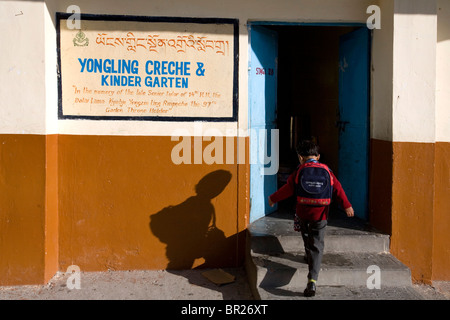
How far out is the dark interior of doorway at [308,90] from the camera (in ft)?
23.8

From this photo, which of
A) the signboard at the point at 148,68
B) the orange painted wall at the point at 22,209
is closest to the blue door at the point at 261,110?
the signboard at the point at 148,68

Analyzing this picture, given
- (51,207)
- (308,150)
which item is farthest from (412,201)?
(51,207)

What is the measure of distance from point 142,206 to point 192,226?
61 cm

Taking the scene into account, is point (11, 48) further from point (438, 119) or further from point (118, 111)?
point (438, 119)

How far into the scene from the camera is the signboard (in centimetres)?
516

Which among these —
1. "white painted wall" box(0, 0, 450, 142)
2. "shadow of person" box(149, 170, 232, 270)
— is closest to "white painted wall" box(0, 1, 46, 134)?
"white painted wall" box(0, 0, 450, 142)

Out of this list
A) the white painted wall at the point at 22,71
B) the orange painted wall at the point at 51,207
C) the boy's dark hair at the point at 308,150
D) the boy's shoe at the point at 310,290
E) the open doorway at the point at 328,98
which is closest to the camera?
the boy's shoe at the point at 310,290

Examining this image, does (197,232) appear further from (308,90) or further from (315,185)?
(308,90)

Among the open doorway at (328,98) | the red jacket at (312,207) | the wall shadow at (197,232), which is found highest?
the open doorway at (328,98)

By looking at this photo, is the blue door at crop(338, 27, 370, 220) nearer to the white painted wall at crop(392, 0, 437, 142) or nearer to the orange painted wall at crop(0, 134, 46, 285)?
the white painted wall at crop(392, 0, 437, 142)

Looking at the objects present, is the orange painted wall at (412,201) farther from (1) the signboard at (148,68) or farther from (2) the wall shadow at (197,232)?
(1) the signboard at (148,68)

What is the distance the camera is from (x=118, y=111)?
5199 millimetres
